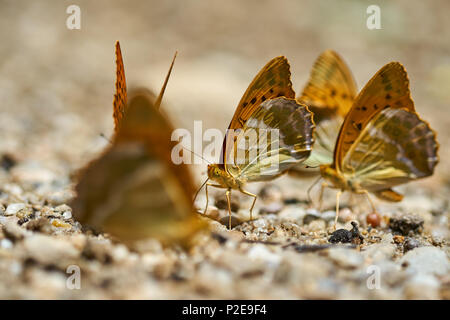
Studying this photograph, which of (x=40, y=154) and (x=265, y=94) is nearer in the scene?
(x=265, y=94)

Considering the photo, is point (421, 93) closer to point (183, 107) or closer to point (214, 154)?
point (183, 107)

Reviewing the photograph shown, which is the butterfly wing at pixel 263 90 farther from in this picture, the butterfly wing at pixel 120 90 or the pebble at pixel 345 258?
the pebble at pixel 345 258

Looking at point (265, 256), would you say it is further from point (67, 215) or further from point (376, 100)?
point (376, 100)

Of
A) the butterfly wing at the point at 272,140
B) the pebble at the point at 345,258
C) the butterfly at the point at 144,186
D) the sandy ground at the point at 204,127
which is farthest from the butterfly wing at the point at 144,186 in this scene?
the butterfly wing at the point at 272,140

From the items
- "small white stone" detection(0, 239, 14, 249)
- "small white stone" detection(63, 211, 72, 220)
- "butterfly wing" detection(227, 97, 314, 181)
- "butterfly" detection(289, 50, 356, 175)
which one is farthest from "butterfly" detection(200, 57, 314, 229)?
"small white stone" detection(0, 239, 14, 249)
